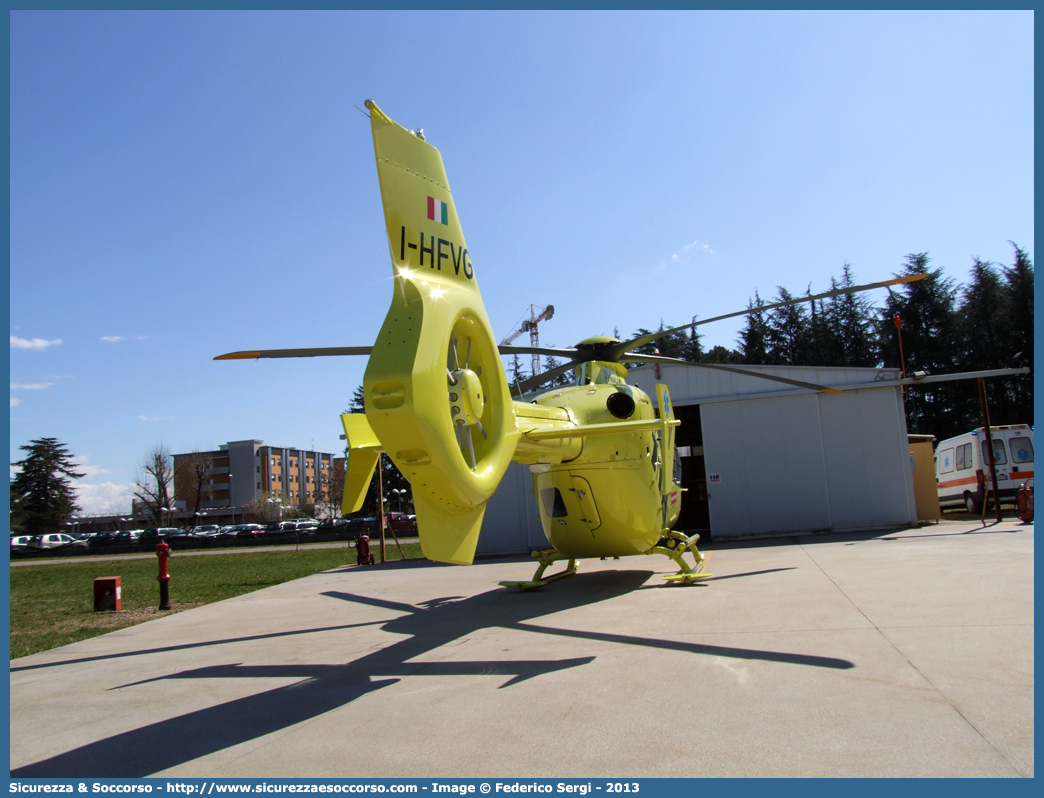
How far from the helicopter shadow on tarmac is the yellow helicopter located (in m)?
1.30

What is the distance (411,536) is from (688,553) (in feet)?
107

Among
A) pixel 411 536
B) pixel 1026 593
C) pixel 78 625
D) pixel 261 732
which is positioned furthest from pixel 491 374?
pixel 411 536

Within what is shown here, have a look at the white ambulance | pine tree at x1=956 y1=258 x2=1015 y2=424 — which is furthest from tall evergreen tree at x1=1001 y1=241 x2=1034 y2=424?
the white ambulance

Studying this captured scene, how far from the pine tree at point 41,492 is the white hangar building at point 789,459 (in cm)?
6285

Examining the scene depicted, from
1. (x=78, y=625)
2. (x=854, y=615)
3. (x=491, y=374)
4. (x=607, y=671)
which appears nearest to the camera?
(x=607, y=671)

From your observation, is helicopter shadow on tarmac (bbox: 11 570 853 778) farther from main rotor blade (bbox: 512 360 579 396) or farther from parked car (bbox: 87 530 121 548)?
parked car (bbox: 87 530 121 548)

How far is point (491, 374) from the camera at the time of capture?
6.48 m

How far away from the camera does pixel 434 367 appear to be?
16.9 ft

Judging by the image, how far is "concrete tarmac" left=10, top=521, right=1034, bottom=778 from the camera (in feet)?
12.6

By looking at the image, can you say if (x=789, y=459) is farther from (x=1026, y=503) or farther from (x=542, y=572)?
(x=542, y=572)

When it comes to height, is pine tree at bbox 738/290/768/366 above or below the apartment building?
above

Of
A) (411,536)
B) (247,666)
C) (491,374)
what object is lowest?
(411,536)
